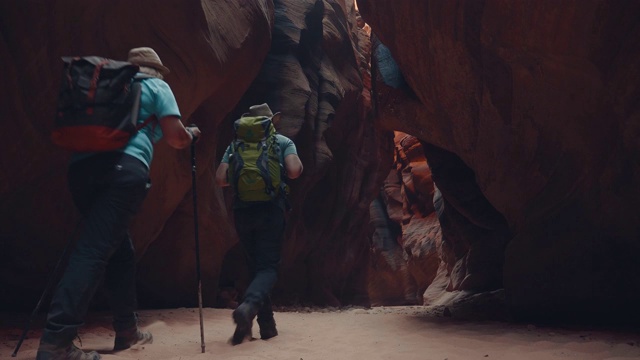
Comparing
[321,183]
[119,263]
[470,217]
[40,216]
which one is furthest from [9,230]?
[321,183]

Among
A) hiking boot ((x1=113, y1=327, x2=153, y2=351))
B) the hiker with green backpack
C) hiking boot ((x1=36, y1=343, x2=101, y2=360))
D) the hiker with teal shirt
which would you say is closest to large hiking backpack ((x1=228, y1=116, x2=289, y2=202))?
the hiker with green backpack

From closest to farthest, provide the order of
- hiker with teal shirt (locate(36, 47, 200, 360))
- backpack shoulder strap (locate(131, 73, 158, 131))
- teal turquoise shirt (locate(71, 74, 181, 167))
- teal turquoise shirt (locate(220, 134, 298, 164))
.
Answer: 1. hiker with teal shirt (locate(36, 47, 200, 360))
2. backpack shoulder strap (locate(131, 73, 158, 131))
3. teal turquoise shirt (locate(71, 74, 181, 167))
4. teal turquoise shirt (locate(220, 134, 298, 164))

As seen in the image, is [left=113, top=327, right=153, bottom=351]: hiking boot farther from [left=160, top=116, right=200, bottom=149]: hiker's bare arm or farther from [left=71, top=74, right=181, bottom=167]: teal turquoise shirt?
[left=160, top=116, right=200, bottom=149]: hiker's bare arm

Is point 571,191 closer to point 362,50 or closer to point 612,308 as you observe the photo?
point 612,308

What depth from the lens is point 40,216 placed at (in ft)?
19.1

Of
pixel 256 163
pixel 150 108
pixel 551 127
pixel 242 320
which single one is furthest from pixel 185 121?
pixel 551 127

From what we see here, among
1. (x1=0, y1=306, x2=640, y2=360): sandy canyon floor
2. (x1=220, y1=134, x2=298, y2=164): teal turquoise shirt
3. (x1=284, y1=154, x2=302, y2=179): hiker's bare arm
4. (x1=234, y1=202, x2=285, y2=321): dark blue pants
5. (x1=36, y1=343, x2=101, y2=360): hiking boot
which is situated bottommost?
(x1=0, y1=306, x2=640, y2=360): sandy canyon floor

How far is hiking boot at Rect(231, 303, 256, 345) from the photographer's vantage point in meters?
4.36

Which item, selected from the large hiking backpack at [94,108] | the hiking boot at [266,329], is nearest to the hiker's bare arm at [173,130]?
the large hiking backpack at [94,108]

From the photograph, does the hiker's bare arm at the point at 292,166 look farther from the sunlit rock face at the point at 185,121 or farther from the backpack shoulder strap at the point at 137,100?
the sunlit rock face at the point at 185,121

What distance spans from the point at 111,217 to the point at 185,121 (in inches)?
166

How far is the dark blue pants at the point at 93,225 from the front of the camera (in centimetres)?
317

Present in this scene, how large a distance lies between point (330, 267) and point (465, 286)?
686 cm

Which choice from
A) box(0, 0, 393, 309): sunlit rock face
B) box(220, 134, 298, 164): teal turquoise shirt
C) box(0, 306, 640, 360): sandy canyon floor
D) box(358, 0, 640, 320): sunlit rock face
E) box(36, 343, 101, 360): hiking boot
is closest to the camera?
box(36, 343, 101, 360): hiking boot
